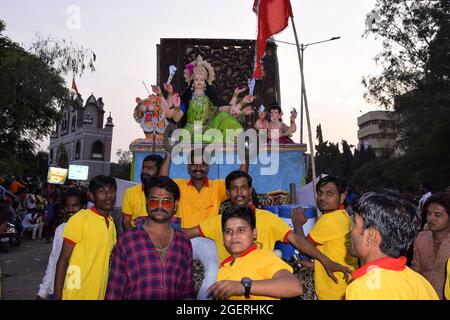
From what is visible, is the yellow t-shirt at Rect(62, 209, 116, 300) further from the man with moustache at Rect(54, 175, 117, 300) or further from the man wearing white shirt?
the man wearing white shirt

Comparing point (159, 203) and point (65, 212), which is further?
point (65, 212)

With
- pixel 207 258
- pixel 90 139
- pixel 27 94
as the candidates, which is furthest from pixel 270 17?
pixel 90 139

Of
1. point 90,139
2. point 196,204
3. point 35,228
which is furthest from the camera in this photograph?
point 90,139

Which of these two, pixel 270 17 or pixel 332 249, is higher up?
pixel 270 17

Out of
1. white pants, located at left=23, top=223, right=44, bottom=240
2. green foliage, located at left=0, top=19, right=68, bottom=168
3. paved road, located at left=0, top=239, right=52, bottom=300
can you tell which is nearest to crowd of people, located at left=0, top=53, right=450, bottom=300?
paved road, located at left=0, top=239, right=52, bottom=300

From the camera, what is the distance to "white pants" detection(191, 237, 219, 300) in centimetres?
315

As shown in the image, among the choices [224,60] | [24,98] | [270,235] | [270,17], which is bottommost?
[270,235]

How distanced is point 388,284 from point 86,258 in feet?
7.66

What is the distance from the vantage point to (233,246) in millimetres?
2645

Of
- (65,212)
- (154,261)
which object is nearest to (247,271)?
(154,261)

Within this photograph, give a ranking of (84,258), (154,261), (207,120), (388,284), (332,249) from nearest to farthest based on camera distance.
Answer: (388,284)
(154,261)
(84,258)
(332,249)
(207,120)

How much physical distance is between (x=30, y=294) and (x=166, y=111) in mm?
4038

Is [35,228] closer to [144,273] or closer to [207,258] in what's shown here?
[207,258]
